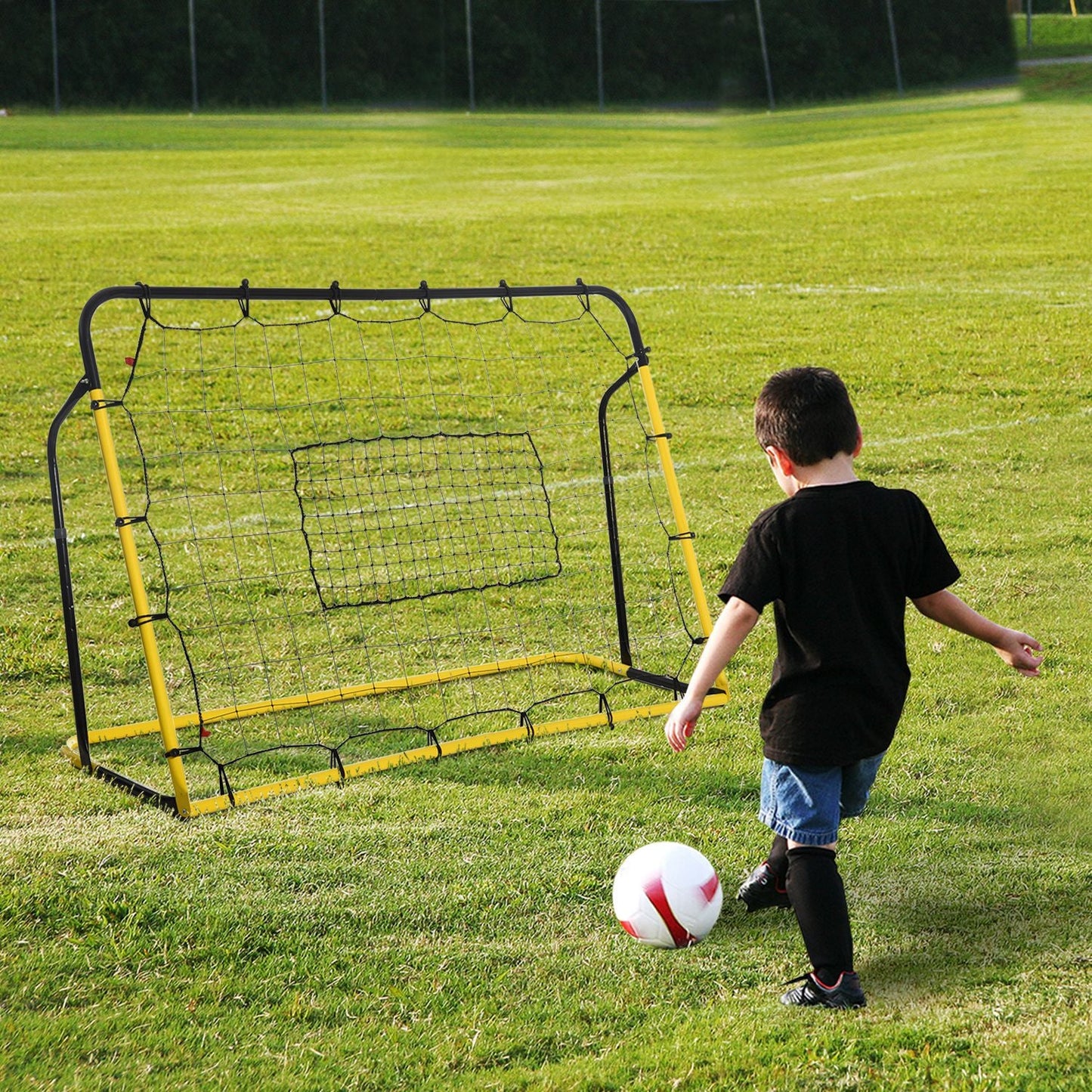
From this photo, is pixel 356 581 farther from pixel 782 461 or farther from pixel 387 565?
pixel 782 461

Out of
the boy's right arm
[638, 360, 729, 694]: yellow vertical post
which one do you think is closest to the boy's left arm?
the boy's right arm

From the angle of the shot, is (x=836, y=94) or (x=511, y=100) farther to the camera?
(x=511, y=100)

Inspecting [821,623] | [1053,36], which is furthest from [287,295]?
[1053,36]

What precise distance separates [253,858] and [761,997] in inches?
67.1

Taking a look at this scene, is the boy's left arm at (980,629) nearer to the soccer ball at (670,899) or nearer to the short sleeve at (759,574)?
the short sleeve at (759,574)

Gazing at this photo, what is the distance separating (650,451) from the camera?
10.7 meters

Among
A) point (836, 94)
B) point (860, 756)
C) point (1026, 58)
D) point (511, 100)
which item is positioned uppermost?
point (511, 100)

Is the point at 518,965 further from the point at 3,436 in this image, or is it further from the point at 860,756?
the point at 3,436

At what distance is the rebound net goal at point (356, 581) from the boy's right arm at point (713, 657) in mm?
1770

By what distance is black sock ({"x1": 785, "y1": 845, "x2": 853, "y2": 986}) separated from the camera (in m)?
3.30

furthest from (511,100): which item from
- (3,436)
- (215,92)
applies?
(3,436)

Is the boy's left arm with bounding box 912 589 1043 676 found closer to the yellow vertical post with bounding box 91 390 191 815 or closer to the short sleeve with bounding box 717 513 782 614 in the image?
the short sleeve with bounding box 717 513 782 614

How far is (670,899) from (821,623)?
2.86 ft

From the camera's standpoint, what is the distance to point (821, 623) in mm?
3375
